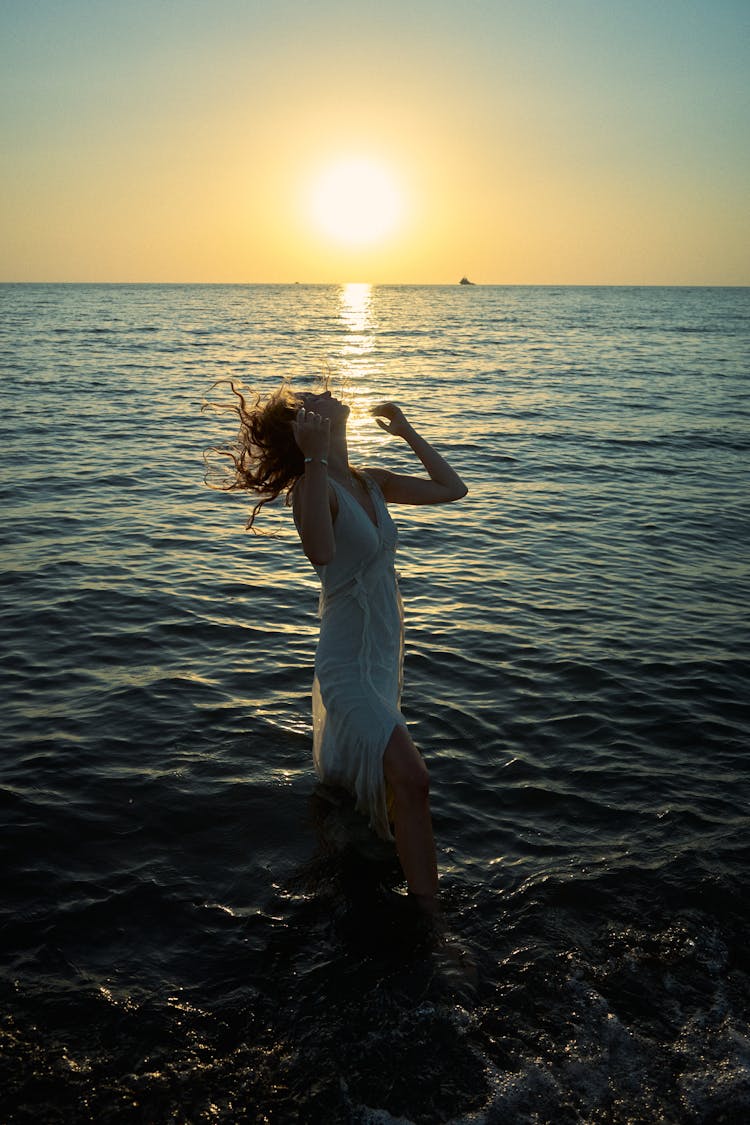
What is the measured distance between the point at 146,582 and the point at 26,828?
5018 millimetres

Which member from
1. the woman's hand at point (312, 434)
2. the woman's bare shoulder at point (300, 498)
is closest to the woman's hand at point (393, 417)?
the woman's bare shoulder at point (300, 498)

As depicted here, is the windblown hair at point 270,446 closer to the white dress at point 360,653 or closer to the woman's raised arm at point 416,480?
the white dress at point 360,653

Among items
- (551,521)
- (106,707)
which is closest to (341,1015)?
(106,707)

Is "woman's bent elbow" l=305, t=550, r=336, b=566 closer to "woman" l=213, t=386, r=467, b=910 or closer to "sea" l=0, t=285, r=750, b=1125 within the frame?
"woman" l=213, t=386, r=467, b=910

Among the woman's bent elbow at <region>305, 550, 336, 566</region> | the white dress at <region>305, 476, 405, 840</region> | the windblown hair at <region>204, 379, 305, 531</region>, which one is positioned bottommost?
the white dress at <region>305, 476, 405, 840</region>

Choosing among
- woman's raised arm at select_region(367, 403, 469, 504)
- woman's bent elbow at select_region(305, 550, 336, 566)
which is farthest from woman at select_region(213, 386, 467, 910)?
woman's raised arm at select_region(367, 403, 469, 504)

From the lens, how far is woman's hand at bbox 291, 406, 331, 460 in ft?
14.2

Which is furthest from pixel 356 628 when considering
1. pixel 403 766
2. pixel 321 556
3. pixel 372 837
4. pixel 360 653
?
pixel 372 837

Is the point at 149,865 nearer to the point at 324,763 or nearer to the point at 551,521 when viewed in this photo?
the point at 324,763

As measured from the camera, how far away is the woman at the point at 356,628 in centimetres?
467

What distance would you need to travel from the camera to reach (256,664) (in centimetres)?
824

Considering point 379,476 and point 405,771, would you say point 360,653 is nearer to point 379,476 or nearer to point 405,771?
point 405,771

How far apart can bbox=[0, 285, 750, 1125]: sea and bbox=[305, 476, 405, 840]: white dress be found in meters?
0.73

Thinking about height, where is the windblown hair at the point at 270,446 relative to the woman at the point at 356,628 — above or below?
above
